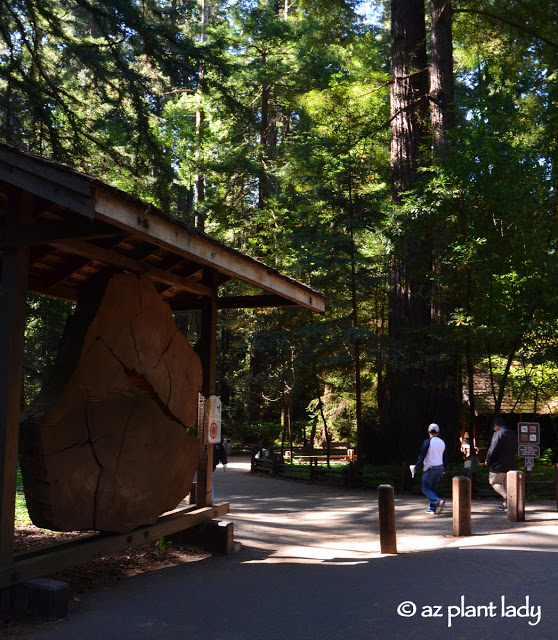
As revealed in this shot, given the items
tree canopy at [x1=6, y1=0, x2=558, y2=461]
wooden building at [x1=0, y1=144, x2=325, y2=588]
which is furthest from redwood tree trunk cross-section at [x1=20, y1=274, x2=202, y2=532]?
tree canopy at [x1=6, y1=0, x2=558, y2=461]

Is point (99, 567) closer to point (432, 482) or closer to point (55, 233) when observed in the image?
point (55, 233)

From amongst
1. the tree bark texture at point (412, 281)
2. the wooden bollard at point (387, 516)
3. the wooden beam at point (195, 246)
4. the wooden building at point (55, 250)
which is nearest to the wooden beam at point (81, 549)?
the wooden building at point (55, 250)

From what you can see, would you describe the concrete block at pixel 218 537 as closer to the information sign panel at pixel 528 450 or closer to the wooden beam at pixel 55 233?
the wooden beam at pixel 55 233

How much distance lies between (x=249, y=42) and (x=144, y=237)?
30321mm

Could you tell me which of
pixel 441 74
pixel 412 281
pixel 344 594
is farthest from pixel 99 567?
pixel 441 74

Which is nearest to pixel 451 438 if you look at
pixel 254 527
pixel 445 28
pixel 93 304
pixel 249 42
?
pixel 254 527

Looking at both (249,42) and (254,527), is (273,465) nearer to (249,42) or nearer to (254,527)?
(254,527)

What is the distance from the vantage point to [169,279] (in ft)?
25.4

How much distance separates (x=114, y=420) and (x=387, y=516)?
3.61 meters

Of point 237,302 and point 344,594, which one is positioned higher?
point 237,302

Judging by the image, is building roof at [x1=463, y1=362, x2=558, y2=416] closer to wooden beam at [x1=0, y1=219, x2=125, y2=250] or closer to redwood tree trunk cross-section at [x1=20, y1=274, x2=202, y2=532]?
redwood tree trunk cross-section at [x1=20, y1=274, x2=202, y2=532]

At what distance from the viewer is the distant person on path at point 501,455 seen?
1241 centimetres

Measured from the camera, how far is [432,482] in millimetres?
12992

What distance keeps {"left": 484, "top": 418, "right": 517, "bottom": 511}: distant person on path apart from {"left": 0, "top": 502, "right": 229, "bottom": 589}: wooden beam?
6.61 meters
